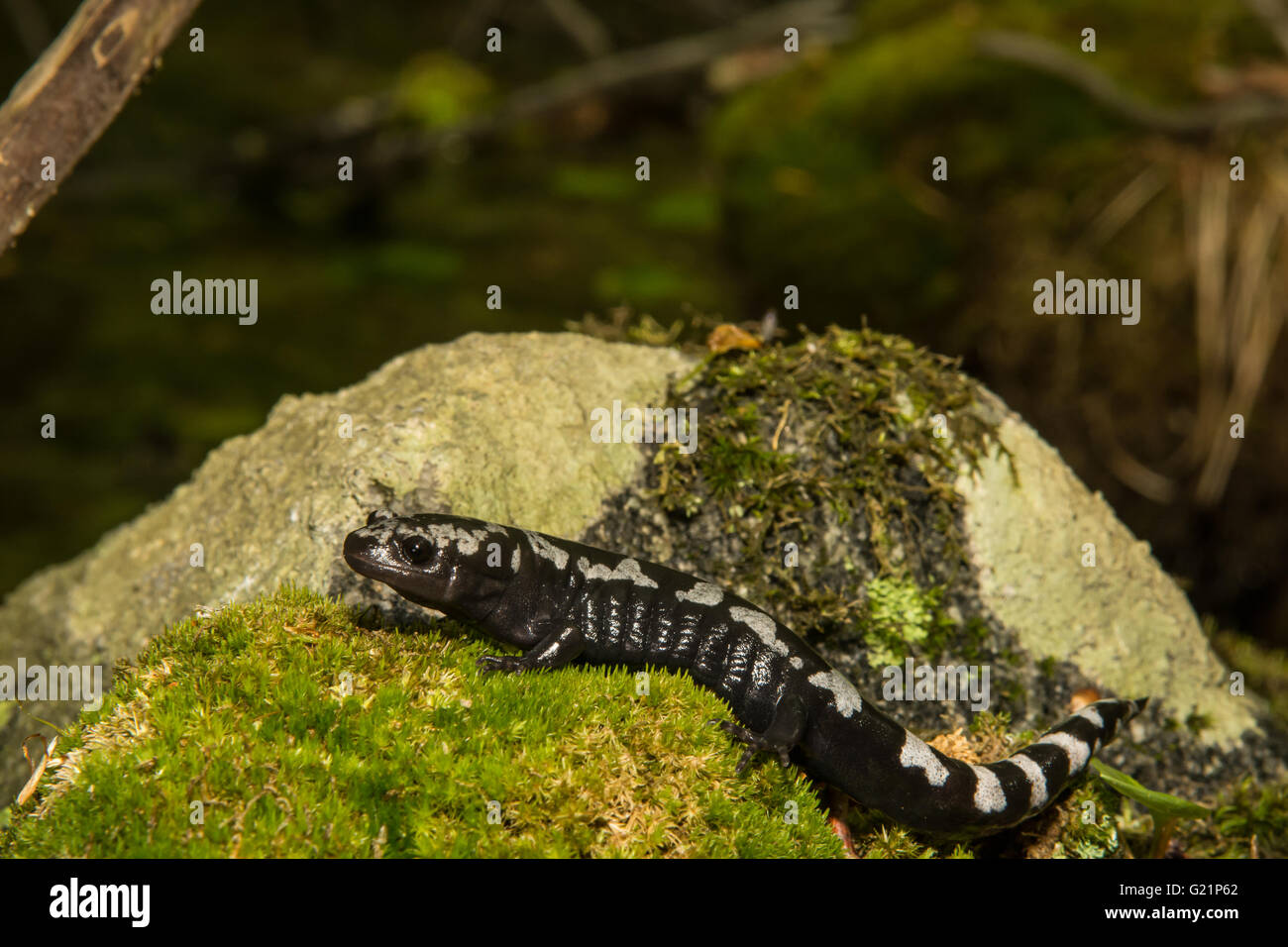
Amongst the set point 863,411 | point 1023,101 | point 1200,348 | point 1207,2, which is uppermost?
point 1207,2

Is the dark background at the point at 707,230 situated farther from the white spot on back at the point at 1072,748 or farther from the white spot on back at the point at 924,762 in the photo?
the white spot on back at the point at 1072,748

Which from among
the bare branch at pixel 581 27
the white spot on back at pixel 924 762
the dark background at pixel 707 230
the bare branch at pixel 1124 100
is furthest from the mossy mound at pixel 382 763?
the bare branch at pixel 581 27

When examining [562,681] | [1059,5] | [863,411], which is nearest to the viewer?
[562,681]

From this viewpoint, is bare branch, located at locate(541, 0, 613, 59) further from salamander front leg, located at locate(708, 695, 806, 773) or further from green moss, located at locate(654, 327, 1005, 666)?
salamander front leg, located at locate(708, 695, 806, 773)

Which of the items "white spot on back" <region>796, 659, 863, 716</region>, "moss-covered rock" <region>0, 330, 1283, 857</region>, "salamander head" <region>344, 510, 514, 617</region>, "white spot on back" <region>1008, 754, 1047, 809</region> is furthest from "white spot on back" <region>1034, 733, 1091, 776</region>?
"salamander head" <region>344, 510, 514, 617</region>

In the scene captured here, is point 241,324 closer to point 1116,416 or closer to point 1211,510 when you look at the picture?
point 1116,416

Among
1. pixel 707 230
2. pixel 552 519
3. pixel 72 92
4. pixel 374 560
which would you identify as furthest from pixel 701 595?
pixel 707 230
